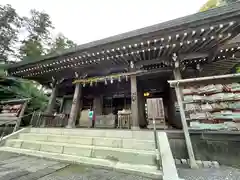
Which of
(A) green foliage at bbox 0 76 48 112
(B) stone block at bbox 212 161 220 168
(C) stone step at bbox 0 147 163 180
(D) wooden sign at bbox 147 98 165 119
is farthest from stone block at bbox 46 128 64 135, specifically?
(B) stone block at bbox 212 161 220 168

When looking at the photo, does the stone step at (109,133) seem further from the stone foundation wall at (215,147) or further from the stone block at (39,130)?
the stone foundation wall at (215,147)

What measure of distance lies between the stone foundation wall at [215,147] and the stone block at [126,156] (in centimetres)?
112

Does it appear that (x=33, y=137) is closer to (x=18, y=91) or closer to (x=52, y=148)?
(x=52, y=148)

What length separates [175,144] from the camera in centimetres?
306

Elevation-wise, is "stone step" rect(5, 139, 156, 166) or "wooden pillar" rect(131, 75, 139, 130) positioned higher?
"wooden pillar" rect(131, 75, 139, 130)

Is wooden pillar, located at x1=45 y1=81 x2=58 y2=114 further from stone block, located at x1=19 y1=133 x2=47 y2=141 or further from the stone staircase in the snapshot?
the stone staircase

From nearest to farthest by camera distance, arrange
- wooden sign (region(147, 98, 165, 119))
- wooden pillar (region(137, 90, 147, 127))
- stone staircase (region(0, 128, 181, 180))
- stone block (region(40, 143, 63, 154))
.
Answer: stone staircase (region(0, 128, 181, 180)) → stone block (region(40, 143, 63, 154)) → wooden sign (region(147, 98, 165, 119)) → wooden pillar (region(137, 90, 147, 127))

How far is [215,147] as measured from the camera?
109 inches

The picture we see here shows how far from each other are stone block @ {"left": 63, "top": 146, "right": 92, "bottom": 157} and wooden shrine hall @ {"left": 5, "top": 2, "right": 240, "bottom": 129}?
6.00ft

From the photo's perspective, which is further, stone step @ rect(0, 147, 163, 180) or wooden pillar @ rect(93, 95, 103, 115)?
wooden pillar @ rect(93, 95, 103, 115)

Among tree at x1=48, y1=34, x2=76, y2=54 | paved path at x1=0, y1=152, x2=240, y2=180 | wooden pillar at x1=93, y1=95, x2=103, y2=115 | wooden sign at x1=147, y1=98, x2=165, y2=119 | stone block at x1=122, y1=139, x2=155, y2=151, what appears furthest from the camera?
tree at x1=48, y1=34, x2=76, y2=54

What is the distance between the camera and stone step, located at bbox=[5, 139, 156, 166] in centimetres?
234

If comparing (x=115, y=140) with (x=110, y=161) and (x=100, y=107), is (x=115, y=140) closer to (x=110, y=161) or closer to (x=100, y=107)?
(x=110, y=161)

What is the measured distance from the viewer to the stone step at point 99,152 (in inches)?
92.3
